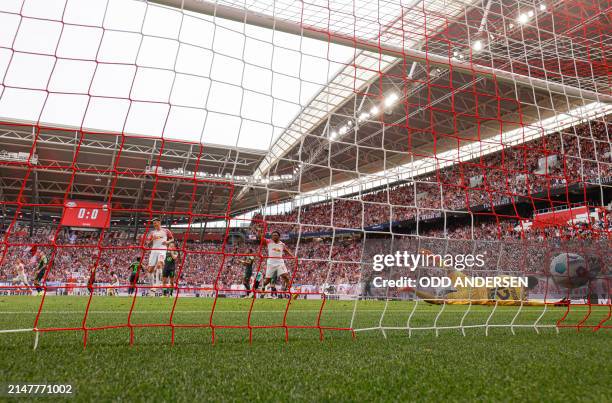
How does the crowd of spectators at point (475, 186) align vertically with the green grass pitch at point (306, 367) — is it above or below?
above

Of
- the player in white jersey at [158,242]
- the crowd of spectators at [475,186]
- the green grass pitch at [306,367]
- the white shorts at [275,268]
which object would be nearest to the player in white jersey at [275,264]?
the white shorts at [275,268]

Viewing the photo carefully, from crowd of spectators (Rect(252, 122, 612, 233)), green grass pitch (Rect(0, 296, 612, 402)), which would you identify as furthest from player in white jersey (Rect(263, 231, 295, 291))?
green grass pitch (Rect(0, 296, 612, 402))

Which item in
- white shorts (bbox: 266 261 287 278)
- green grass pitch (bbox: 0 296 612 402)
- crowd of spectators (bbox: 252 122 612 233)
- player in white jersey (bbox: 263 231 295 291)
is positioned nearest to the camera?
green grass pitch (bbox: 0 296 612 402)

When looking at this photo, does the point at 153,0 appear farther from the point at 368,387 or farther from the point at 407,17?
the point at 368,387

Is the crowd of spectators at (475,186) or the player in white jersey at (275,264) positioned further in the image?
the crowd of spectators at (475,186)

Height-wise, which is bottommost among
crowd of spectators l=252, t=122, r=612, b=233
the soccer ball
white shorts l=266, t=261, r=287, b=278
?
A: white shorts l=266, t=261, r=287, b=278

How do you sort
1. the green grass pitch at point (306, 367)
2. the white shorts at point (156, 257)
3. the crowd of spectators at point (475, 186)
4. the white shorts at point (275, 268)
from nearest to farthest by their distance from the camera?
the green grass pitch at point (306, 367) → the white shorts at point (275, 268) → the white shorts at point (156, 257) → the crowd of spectators at point (475, 186)

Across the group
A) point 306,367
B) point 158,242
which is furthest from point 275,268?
point 306,367

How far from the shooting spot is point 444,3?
6004 millimetres

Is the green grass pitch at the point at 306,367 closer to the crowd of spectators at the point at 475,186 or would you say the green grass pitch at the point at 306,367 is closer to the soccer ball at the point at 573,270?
the soccer ball at the point at 573,270

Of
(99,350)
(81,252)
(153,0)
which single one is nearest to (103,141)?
(81,252)

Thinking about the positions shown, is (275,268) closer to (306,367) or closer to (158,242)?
(158,242)

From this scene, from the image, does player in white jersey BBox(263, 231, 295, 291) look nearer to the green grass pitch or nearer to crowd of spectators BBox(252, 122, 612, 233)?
crowd of spectators BBox(252, 122, 612, 233)

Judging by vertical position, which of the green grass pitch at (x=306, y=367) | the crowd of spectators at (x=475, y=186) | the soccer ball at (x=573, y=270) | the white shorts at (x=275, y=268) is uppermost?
the crowd of spectators at (x=475, y=186)
